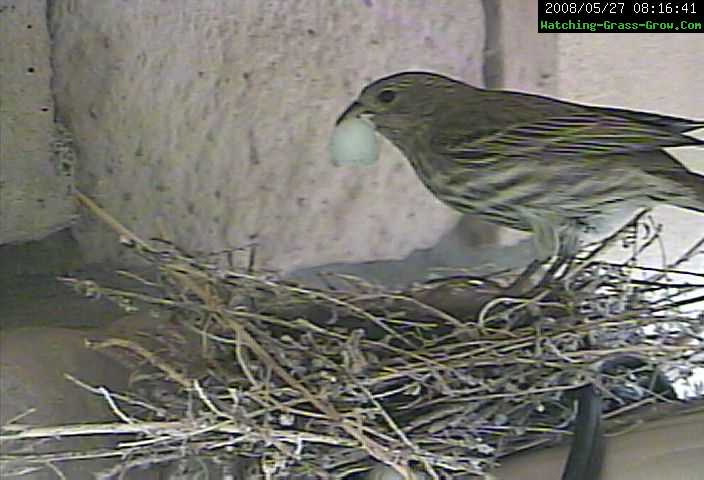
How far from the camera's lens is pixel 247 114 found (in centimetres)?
81

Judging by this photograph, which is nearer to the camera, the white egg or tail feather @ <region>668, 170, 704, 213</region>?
tail feather @ <region>668, 170, 704, 213</region>

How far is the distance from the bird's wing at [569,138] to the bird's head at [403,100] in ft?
0.15

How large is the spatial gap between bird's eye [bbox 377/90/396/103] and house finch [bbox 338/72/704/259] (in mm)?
19

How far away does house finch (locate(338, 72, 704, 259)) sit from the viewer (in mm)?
614

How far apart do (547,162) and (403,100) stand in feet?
0.38

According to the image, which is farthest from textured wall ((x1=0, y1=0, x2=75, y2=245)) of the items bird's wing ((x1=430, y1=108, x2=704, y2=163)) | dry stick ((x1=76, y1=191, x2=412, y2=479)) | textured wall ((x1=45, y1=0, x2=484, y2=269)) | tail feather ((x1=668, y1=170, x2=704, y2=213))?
tail feather ((x1=668, y1=170, x2=704, y2=213))

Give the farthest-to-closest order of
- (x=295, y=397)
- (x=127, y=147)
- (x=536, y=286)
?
(x=127, y=147)
(x=536, y=286)
(x=295, y=397)

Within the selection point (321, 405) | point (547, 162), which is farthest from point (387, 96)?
point (321, 405)

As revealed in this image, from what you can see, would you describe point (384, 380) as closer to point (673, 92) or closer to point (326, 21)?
point (326, 21)

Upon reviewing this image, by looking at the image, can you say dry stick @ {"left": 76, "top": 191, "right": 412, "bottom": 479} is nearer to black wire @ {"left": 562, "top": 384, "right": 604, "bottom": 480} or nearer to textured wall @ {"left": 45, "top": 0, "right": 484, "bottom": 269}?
black wire @ {"left": 562, "top": 384, "right": 604, "bottom": 480}

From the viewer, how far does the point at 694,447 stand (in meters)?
0.63

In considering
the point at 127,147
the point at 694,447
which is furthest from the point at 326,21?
the point at 694,447

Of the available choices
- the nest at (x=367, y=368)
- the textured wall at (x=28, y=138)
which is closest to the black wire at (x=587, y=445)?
the nest at (x=367, y=368)

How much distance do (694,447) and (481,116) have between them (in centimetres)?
24
